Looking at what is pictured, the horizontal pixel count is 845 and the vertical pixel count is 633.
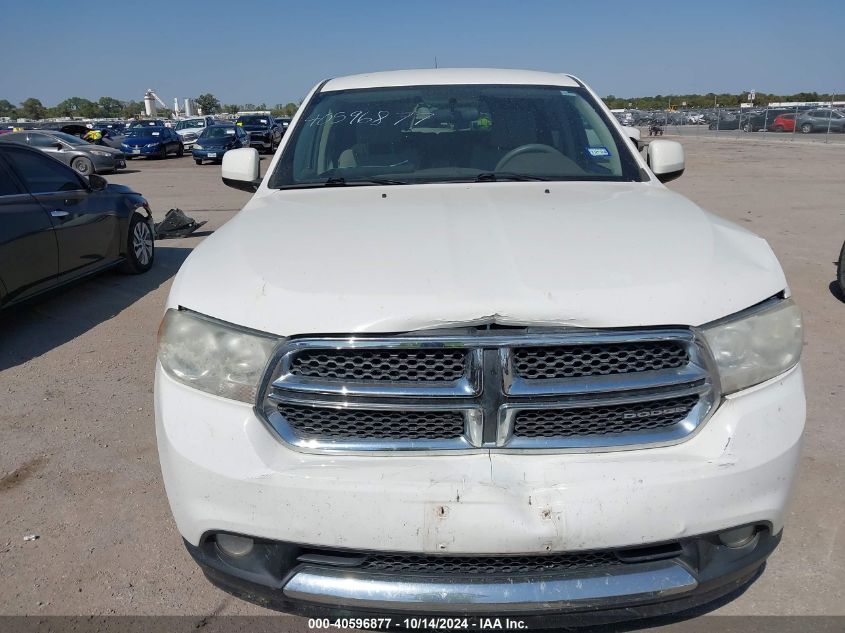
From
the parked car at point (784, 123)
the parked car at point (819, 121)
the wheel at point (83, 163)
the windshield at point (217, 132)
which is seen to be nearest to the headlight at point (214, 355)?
the wheel at point (83, 163)

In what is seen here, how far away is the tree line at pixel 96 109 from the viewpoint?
113m

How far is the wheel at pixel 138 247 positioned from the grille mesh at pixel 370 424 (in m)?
6.01

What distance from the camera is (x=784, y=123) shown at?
4138 cm

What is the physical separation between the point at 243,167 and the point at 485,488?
7.71ft

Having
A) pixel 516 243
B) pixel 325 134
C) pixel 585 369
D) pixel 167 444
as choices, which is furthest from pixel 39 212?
pixel 585 369

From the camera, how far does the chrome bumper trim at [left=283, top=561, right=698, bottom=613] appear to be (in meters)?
1.76

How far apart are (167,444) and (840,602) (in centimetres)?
229

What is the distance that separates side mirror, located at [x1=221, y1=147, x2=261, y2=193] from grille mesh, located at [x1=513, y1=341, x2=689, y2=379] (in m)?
2.14

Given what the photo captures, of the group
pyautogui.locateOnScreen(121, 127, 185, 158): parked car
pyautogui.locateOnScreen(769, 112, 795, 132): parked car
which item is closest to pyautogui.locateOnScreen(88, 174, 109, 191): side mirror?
pyautogui.locateOnScreen(121, 127, 185, 158): parked car

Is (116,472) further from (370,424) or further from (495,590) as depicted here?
(495,590)

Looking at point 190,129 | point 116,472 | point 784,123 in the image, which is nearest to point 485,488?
point 116,472

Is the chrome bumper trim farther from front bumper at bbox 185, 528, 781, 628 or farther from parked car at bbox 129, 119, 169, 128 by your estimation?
parked car at bbox 129, 119, 169, 128

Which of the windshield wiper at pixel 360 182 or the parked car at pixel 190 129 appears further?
the parked car at pixel 190 129

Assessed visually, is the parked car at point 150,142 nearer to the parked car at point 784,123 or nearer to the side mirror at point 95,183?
the side mirror at point 95,183
